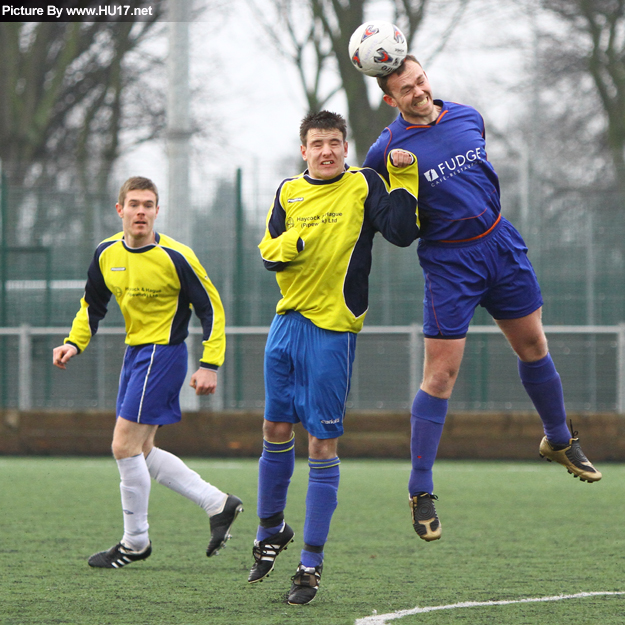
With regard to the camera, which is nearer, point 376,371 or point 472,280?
point 472,280

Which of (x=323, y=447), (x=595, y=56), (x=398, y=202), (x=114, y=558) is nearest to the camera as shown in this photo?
(x=398, y=202)

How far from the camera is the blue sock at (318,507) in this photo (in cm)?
483

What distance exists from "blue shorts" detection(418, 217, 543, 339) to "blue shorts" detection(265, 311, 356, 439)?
18.8 inches

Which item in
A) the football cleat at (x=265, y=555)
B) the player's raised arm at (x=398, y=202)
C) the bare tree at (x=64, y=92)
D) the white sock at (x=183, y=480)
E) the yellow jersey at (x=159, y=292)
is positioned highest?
the bare tree at (x=64, y=92)

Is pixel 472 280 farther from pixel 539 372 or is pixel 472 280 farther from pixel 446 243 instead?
pixel 539 372

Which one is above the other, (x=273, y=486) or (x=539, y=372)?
(x=539, y=372)

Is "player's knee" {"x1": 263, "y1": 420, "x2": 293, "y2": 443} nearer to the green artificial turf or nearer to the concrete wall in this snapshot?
the green artificial turf

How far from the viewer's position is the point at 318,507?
4887 mm

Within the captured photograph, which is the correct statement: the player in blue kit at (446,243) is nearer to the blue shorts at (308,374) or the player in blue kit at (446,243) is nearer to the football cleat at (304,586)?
the blue shorts at (308,374)

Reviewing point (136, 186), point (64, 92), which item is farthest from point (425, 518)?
point (64, 92)

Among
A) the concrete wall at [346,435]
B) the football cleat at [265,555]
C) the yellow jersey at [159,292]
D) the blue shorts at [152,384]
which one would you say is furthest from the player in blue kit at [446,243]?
the concrete wall at [346,435]

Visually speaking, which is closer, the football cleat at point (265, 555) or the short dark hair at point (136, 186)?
the football cleat at point (265, 555)

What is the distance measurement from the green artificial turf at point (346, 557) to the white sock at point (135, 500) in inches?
6.8

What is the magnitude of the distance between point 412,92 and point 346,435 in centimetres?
675
